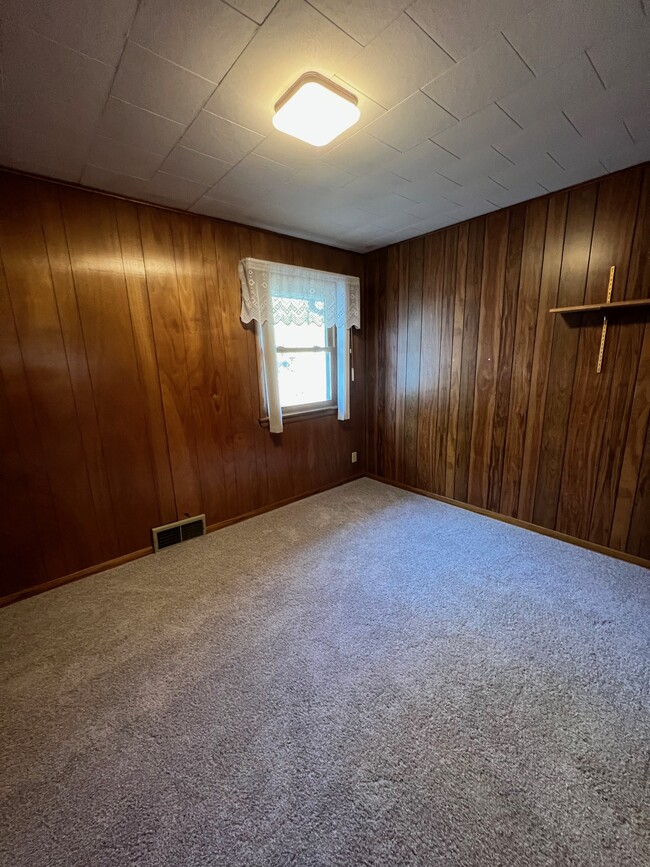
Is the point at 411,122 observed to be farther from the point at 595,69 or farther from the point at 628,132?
the point at 628,132

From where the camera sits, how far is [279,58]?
46.1 inches

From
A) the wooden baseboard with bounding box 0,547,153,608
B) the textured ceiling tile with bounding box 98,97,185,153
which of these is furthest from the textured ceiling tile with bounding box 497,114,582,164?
the wooden baseboard with bounding box 0,547,153,608

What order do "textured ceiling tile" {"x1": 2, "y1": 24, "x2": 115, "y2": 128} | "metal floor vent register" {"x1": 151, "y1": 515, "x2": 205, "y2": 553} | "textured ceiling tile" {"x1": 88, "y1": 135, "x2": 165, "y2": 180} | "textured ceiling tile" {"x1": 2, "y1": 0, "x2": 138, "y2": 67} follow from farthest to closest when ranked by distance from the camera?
"metal floor vent register" {"x1": 151, "y1": 515, "x2": 205, "y2": 553}
"textured ceiling tile" {"x1": 88, "y1": 135, "x2": 165, "y2": 180}
"textured ceiling tile" {"x1": 2, "y1": 24, "x2": 115, "y2": 128}
"textured ceiling tile" {"x1": 2, "y1": 0, "x2": 138, "y2": 67}

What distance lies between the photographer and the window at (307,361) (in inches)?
120

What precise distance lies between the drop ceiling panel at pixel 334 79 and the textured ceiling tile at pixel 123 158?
10 millimetres

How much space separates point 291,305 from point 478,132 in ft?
5.57

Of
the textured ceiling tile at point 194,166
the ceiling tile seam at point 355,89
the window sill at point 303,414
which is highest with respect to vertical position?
the textured ceiling tile at point 194,166

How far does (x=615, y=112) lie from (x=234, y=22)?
1576 millimetres

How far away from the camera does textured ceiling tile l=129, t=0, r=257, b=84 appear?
1.00m

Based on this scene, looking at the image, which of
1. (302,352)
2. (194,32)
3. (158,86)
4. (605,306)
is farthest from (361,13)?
(302,352)

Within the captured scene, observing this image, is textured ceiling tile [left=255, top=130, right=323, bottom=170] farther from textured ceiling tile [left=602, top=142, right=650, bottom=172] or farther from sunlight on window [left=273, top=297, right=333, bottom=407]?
textured ceiling tile [left=602, top=142, right=650, bottom=172]

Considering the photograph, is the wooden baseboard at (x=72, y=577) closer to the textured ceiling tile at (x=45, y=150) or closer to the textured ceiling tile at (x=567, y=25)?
the textured ceiling tile at (x=45, y=150)

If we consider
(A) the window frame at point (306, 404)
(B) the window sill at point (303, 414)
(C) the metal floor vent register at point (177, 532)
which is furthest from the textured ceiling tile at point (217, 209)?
(C) the metal floor vent register at point (177, 532)

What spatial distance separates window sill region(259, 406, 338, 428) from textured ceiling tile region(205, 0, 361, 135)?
198 cm
